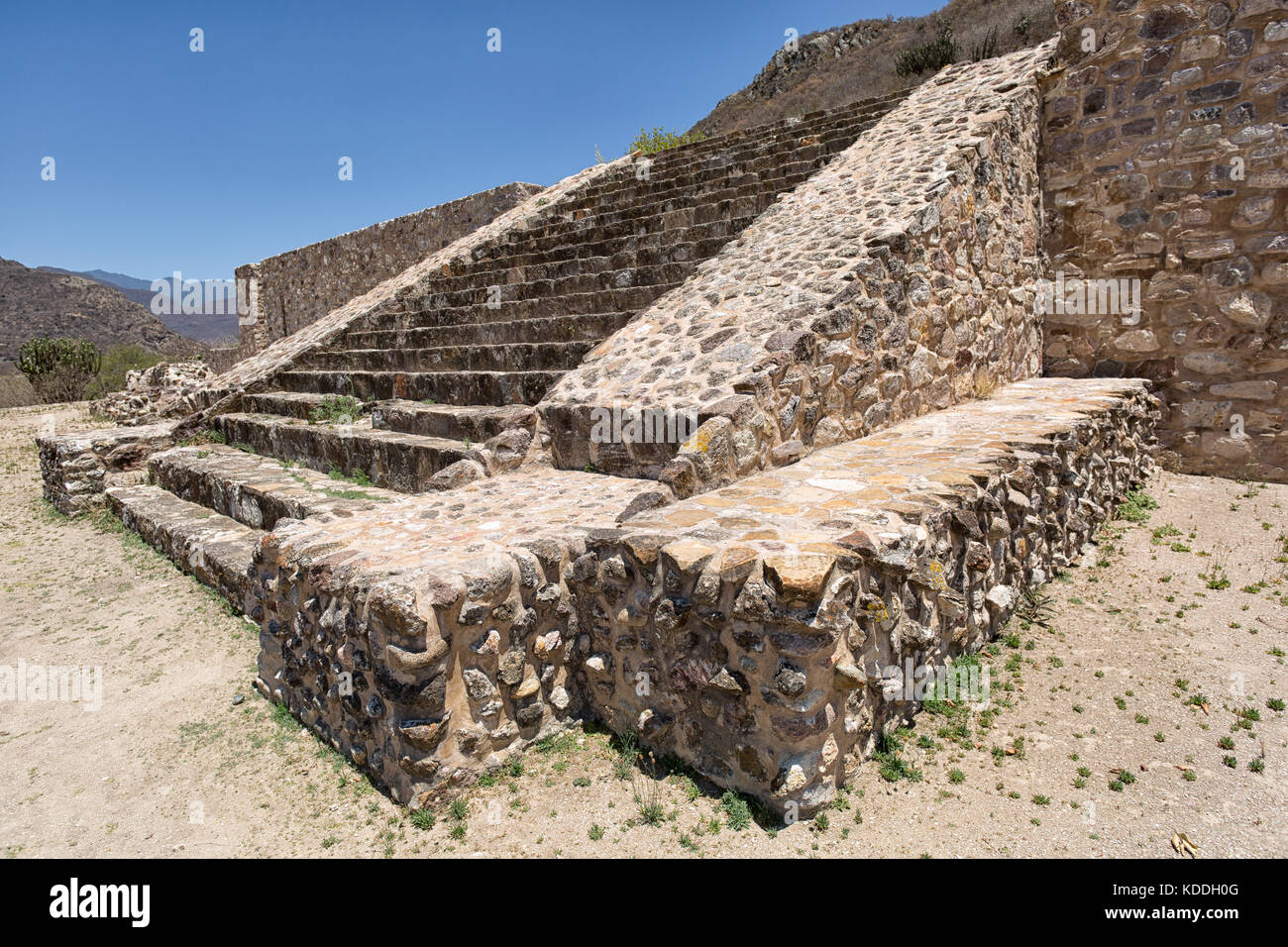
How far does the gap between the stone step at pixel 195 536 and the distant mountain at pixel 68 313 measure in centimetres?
3378

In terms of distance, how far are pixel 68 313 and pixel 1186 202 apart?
4927cm

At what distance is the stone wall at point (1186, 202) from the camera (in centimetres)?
524

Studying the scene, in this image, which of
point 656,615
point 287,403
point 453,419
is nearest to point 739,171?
point 453,419

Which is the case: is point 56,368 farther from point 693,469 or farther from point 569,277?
point 693,469

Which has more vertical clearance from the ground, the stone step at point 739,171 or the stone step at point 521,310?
the stone step at point 739,171

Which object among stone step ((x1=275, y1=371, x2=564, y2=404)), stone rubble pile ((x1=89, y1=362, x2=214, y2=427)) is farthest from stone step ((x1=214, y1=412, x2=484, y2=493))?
stone rubble pile ((x1=89, y1=362, x2=214, y2=427))

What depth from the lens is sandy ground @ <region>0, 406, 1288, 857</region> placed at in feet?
7.25

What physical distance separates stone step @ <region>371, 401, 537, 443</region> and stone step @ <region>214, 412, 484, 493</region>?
10 centimetres

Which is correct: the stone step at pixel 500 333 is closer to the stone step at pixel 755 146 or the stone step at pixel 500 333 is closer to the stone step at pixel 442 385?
the stone step at pixel 442 385

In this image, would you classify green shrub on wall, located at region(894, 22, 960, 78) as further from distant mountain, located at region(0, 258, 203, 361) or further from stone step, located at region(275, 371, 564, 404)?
distant mountain, located at region(0, 258, 203, 361)

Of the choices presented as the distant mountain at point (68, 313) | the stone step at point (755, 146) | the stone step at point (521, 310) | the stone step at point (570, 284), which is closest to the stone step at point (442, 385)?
the stone step at point (521, 310)

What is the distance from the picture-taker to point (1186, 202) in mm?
5582

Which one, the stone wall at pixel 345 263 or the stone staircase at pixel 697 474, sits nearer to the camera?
the stone staircase at pixel 697 474
